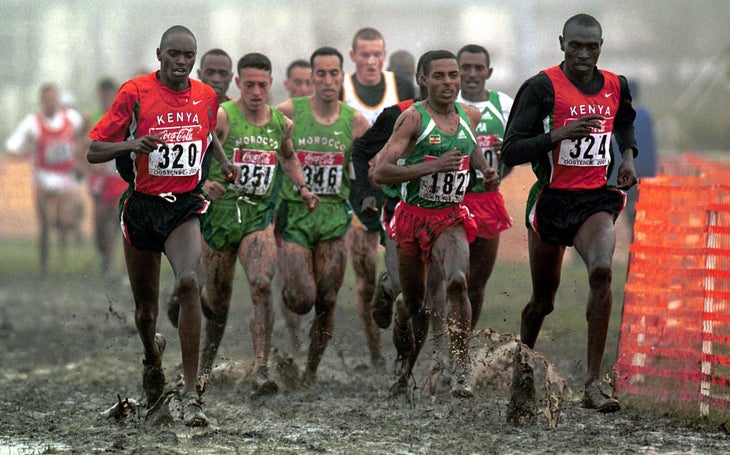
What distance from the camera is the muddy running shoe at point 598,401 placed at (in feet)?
27.5

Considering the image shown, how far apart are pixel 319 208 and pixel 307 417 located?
7.24 feet

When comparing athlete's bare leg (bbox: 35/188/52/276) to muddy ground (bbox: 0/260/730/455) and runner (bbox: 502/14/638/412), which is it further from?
runner (bbox: 502/14/638/412)

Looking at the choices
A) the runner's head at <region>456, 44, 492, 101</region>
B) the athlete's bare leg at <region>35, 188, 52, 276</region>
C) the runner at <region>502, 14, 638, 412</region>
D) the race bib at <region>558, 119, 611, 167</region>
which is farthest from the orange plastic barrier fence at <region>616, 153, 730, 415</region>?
the athlete's bare leg at <region>35, 188, 52, 276</region>

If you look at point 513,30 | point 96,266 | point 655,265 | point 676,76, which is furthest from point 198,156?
point 676,76

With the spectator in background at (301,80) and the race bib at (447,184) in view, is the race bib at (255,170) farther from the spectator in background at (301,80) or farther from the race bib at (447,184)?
the spectator in background at (301,80)

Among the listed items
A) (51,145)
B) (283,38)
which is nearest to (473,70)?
(51,145)

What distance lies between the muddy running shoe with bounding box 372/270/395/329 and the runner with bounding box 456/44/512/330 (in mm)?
614

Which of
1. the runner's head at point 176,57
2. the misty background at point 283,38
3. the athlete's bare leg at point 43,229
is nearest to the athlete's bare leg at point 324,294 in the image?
the runner's head at point 176,57

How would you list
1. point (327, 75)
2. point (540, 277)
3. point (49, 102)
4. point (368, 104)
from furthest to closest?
1. point (49, 102)
2. point (368, 104)
3. point (327, 75)
4. point (540, 277)

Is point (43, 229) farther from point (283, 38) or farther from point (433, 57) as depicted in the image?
point (283, 38)

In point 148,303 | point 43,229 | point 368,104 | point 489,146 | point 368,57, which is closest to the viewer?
point 148,303

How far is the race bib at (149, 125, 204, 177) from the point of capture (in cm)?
894

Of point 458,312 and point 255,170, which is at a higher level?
point 255,170

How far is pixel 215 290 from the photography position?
10.7m
